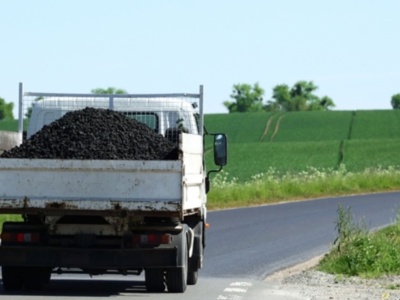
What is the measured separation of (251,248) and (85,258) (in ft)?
37.1

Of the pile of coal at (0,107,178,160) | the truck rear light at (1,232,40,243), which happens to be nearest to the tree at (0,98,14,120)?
the pile of coal at (0,107,178,160)

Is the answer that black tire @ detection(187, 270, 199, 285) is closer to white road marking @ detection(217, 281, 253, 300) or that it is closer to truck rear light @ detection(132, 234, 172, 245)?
white road marking @ detection(217, 281, 253, 300)

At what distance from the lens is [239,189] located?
4866cm

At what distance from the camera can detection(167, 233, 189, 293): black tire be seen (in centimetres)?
1798

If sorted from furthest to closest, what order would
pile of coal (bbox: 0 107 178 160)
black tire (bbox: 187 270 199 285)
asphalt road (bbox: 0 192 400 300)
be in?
black tire (bbox: 187 270 199 285), asphalt road (bbox: 0 192 400 300), pile of coal (bbox: 0 107 178 160)

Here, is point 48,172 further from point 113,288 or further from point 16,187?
point 113,288

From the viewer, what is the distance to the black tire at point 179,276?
18.0 metres

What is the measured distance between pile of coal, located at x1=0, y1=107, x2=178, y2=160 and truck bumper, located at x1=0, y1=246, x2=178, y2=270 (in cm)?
113

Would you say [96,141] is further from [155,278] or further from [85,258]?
[155,278]

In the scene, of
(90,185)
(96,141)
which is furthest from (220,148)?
(90,185)

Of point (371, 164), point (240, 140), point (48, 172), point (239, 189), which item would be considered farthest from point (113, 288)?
point (240, 140)

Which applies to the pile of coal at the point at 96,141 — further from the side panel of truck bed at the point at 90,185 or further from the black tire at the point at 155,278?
the black tire at the point at 155,278

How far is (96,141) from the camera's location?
59.7 ft

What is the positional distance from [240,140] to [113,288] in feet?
281
